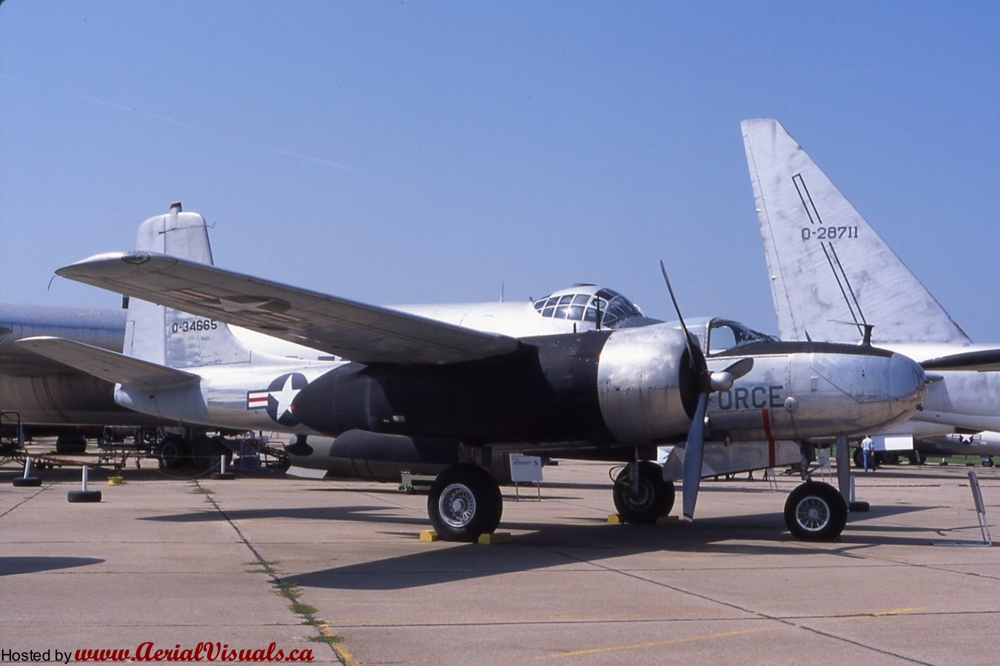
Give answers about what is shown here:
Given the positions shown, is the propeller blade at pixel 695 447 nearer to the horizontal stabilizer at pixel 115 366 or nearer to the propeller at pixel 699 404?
the propeller at pixel 699 404

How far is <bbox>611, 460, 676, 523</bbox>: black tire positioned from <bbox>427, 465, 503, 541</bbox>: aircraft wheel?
11.3 feet

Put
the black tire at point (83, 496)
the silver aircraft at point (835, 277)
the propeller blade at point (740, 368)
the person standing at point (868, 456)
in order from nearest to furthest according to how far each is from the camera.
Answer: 1. the propeller blade at point (740, 368)
2. the black tire at point (83, 496)
3. the silver aircraft at point (835, 277)
4. the person standing at point (868, 456)

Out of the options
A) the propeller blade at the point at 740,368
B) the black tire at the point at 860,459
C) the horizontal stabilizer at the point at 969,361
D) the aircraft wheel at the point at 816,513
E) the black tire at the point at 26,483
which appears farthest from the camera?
the black tire at the point at 860,459

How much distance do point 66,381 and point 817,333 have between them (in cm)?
2326

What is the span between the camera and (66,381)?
3209 cm

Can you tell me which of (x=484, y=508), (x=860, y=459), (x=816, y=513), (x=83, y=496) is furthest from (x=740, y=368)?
(x=860, y=459)

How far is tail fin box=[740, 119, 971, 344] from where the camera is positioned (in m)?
19.7

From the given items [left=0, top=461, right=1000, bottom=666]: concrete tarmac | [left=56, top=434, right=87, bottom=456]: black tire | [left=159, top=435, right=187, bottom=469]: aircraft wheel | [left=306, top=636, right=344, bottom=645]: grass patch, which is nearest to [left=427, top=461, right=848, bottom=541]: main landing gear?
[left=0, top=461, right=1000, bottom=666]: concrete tarmac

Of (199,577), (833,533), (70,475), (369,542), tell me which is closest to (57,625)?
(199,577)

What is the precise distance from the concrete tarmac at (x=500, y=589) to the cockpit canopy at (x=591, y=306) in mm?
3151

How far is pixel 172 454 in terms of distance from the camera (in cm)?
3084

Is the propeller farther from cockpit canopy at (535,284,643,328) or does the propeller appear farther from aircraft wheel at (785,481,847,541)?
cockpit canopy at (535,284,643,328)

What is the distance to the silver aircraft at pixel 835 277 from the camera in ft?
64.3

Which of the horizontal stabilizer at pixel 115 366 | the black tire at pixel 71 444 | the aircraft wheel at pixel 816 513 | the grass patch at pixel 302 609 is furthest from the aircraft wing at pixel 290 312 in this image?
the black tire at pixel 71 444
